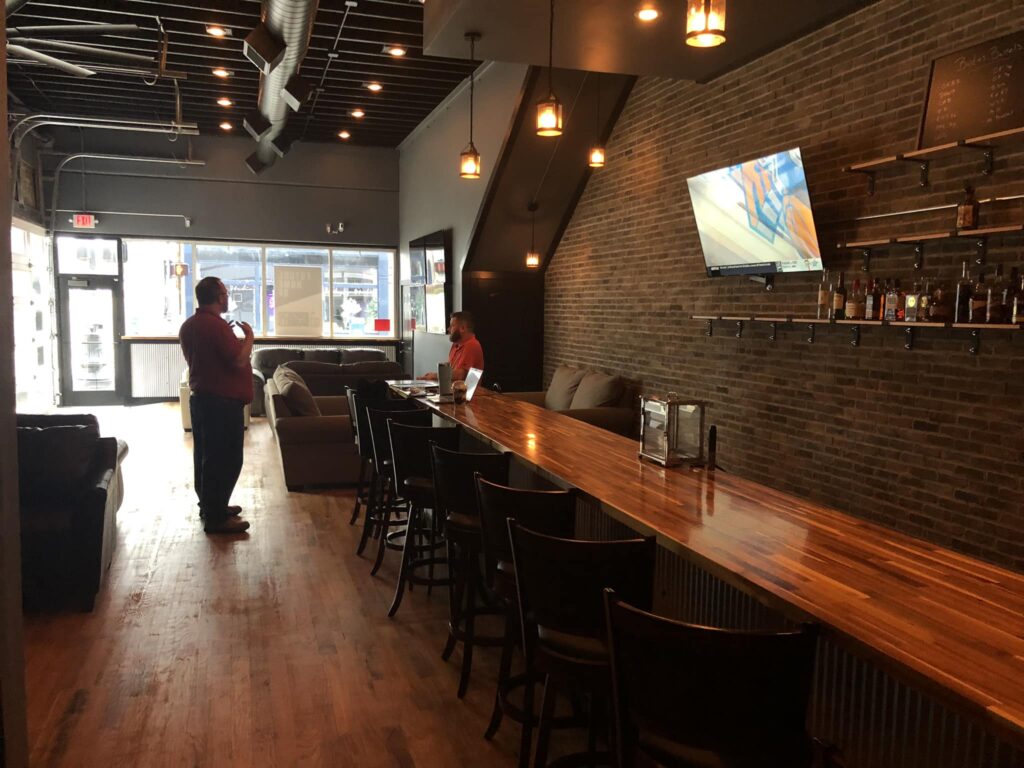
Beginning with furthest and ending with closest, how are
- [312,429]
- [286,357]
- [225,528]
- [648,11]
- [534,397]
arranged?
[286,357]
[534,397]
[312,429]
[225,528]
[648,11]

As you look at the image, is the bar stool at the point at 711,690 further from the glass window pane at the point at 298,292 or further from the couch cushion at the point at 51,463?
the glass window pane at the point at 298,292

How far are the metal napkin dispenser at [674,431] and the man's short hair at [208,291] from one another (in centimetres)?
326

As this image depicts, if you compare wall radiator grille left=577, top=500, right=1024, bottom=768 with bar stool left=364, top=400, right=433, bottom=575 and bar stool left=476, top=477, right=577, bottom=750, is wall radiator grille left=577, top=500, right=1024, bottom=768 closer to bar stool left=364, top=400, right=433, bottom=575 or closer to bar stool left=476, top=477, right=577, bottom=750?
bar stool left=476, top=477, right=577, bottom=750

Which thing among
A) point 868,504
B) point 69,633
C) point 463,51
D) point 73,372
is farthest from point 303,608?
point 73,372

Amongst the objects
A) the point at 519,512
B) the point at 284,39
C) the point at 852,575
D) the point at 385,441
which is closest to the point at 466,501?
the point at 519,512

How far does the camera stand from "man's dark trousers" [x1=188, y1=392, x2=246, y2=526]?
5168mm

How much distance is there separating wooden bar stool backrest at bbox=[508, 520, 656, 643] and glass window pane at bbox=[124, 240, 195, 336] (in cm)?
1140

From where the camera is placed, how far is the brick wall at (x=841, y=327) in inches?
147

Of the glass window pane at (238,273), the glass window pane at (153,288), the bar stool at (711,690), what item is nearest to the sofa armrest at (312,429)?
the bar stool at (711,690)

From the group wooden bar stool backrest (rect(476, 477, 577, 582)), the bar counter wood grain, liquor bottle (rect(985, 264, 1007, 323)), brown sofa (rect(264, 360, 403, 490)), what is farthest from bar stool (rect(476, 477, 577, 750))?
brown sofa (rect(264, 360, 403, 490))

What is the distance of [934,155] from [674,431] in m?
2.20

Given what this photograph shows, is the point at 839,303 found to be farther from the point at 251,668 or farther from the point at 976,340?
the point at 251,668

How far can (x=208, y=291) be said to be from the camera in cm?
514

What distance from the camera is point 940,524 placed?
3986mm
